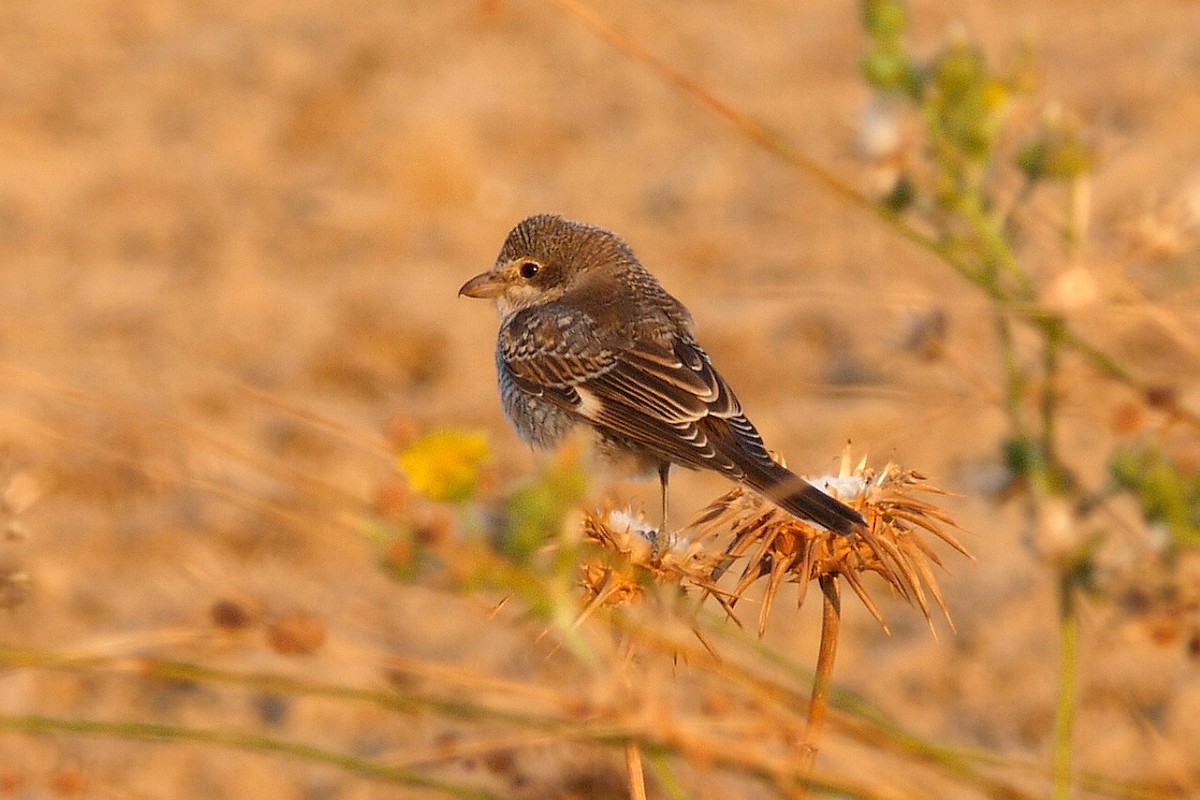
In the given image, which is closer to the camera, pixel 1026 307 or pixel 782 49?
pixel 1026 307

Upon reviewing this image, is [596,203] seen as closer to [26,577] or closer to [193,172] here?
[193,172]

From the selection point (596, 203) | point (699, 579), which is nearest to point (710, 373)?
point (699, 579)

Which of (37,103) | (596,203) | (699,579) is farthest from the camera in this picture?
(37,103)

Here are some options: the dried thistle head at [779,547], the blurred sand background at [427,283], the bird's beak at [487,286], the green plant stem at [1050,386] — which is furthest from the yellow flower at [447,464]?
the bird's beak at [487,286]

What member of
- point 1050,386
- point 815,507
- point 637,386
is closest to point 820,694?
point 815,507

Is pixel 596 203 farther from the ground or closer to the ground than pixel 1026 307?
farther from the ground

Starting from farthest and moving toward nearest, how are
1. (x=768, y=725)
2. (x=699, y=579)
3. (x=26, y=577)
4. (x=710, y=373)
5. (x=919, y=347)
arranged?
(x=710, y=373) < (x=919, y=347) < (x=699, y=579) < (x=26, y=577) < (x=768, y=725)

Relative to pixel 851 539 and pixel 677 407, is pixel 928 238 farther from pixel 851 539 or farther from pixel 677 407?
pixel 851 539
